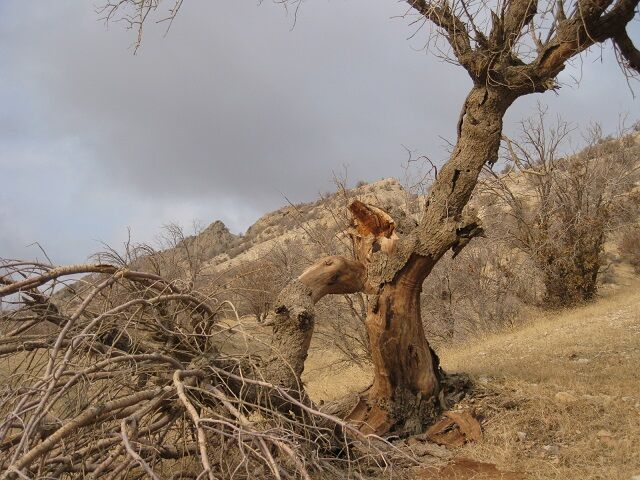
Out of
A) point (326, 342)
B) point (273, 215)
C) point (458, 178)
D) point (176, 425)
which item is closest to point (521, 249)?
point (326, 342)

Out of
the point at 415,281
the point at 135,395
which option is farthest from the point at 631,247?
the point at 135,395

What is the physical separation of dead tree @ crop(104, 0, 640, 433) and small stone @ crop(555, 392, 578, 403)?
122 centimetres

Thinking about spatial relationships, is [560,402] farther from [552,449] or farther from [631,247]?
[631,247]

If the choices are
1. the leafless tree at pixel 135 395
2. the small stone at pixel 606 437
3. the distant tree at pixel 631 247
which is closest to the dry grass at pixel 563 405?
the small stone at pixel 606 437

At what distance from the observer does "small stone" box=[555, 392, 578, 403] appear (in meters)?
5.92

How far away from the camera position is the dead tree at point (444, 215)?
5.96 meters

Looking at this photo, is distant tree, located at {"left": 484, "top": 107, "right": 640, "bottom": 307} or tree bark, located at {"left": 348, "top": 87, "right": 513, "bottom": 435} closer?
tree bark, located at {"left": 348, "top": 87, "right": 513, "bottom": 435}

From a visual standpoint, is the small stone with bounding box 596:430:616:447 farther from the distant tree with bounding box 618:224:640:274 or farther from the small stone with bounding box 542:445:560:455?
the distant tree with bounding box 618:224:640:274

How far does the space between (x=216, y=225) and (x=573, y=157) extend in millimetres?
35041

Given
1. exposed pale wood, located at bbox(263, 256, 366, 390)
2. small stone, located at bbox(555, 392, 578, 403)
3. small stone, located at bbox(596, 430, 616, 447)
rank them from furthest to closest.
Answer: small stone, located at bbox(555, 392, 578, 403), exposed pale wood, located at bbox(263, 256, 366, 390), small stone, located at bbox(596, 430, 616, 447)

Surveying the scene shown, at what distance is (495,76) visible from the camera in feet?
19.8

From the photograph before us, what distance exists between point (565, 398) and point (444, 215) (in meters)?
2.23

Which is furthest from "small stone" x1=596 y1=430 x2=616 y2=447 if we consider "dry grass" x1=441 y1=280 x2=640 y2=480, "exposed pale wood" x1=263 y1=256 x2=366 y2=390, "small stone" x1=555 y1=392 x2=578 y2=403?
"exposed pale wood" x1=263 y1=256 x2=366 y2=390

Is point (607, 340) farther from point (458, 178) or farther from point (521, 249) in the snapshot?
point (521, 249)
